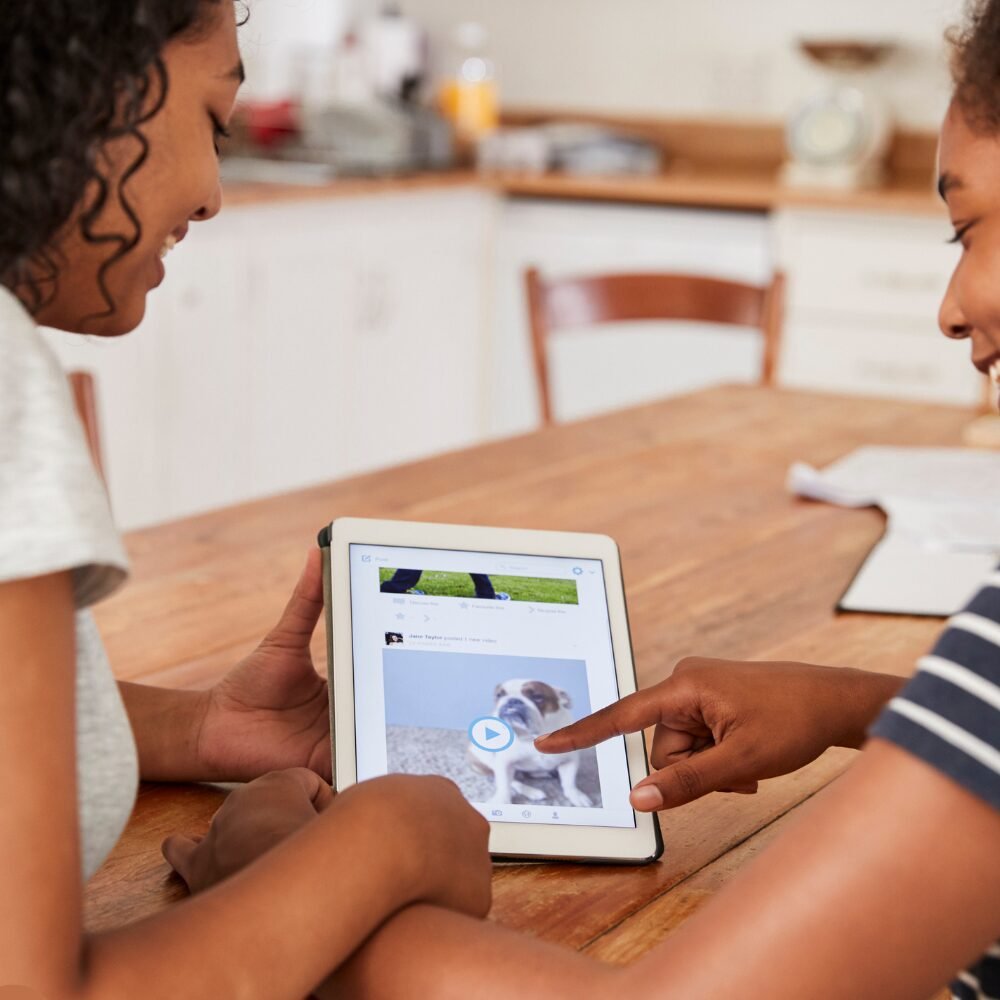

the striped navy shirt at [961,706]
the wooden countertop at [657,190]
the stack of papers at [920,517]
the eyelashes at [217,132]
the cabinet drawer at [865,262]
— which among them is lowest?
the cabinet drawer at [865,262]

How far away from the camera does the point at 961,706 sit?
60cm

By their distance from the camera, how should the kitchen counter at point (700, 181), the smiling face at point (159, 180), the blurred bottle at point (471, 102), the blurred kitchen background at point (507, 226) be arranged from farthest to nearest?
the blurred bottle at point (471, 102)
the kitchen counter at point (700, 181)
the blurred kitchen background at point (507, 226)
the smiling face at point (159, 180)

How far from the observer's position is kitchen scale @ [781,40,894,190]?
378 cm

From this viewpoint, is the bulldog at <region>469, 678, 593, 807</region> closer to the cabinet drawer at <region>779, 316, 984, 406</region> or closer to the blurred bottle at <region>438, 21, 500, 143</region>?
the cabinet drawer at <region>779, 316, 984, 406</region>

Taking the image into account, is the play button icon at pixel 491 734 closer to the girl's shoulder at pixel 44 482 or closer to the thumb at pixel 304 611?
the thumb at pixel 304 611

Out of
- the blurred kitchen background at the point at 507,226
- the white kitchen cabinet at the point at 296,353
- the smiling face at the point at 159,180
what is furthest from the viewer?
the blurred kitchen background at the point at 507,226

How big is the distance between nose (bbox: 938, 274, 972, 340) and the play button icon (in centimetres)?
34

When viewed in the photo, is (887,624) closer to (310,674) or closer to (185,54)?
(310,674)

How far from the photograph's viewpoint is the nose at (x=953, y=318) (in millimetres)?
885

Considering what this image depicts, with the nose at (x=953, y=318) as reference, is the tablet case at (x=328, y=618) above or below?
below

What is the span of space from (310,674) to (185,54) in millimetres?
374

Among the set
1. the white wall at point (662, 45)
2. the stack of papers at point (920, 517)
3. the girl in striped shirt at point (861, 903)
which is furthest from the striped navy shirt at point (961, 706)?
the white wall at point (662, 45)

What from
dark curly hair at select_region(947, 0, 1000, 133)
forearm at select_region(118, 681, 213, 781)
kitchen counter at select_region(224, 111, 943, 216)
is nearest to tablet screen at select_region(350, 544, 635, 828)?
forearm at select_region(118, 681, 213, 781)

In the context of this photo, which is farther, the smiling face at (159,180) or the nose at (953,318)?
the nose at (953,318)
